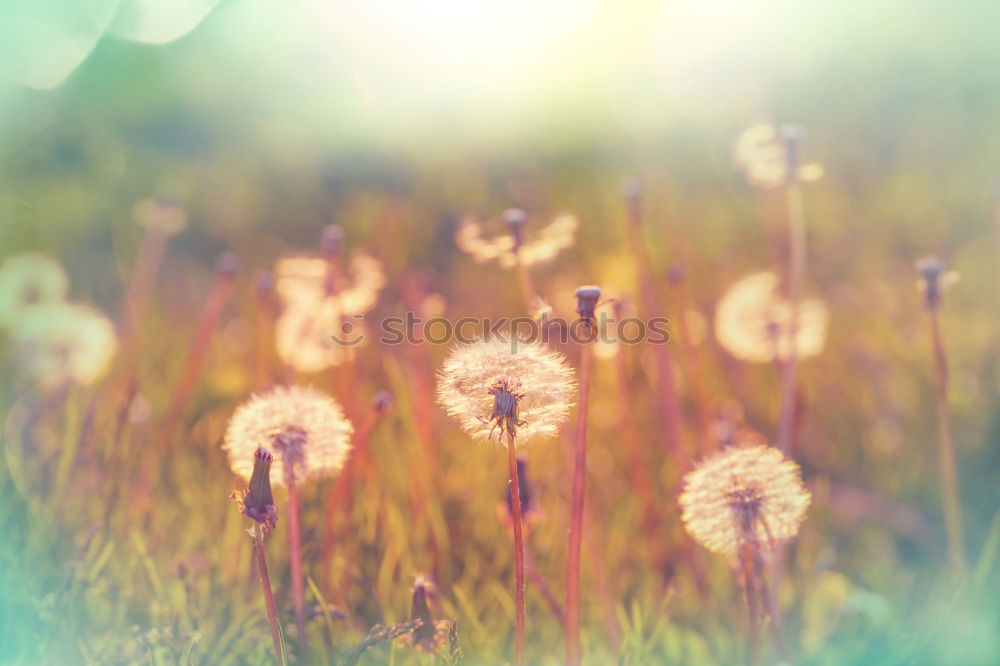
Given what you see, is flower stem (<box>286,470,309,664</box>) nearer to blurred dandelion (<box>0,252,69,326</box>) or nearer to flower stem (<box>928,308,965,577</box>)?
flower stem (<box>928,308,965,577</box>)

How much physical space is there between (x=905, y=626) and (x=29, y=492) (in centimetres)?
106

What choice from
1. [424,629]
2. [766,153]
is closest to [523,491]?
[424,629]

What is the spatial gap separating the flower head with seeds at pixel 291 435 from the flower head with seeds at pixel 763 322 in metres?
0.70

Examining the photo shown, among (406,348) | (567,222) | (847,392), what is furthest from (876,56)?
(567,222)

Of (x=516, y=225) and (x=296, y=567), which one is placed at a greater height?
(x=516, y=225)

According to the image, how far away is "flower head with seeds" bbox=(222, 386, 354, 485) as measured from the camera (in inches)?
27.9

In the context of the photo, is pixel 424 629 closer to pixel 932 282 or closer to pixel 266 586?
pixel 266 586

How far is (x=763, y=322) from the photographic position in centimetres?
124

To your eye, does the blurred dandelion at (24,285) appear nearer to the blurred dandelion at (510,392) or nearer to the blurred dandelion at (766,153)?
the blurred dandelion at (510,392)

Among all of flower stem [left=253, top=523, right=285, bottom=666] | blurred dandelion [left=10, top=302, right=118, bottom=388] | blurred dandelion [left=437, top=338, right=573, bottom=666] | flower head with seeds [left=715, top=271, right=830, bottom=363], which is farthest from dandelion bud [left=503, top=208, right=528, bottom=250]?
blurred dandelion [left=10, top=302, right=118, bottom=388]

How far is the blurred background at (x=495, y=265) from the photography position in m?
0.90

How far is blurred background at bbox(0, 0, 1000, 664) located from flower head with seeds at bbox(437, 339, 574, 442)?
23 centimetres

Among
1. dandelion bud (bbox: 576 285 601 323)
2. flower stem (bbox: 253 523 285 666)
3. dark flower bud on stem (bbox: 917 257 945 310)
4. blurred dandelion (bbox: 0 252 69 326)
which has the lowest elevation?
flower stem (bbox: 253 523 285 666)

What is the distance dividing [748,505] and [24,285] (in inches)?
50.1
